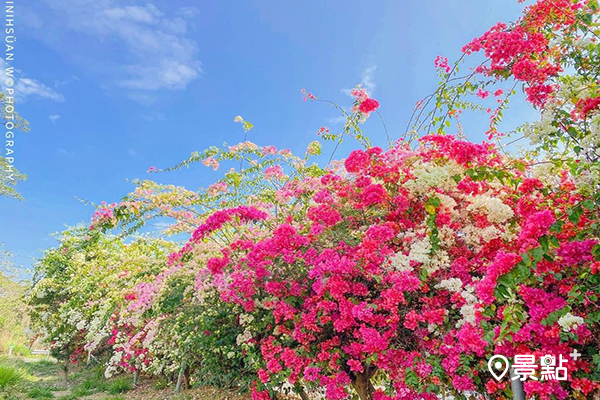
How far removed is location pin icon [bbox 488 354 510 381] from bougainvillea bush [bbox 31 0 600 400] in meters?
0.04

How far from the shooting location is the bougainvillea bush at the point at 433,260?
178 centimetres

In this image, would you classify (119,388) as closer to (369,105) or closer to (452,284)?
(369,105)

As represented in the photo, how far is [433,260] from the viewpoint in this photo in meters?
2.29

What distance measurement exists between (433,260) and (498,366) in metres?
0.66

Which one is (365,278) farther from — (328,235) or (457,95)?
(457,95)

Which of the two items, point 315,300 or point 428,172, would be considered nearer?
point 428,172

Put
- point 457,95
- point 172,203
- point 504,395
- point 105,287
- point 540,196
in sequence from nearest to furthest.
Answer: point 504,395, point 540,196, point 457,95, point 172,203, point 105,287

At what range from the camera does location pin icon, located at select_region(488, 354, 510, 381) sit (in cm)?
193

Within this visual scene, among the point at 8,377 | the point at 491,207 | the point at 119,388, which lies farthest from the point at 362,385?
the point at 8,377

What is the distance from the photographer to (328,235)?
2.87 meters

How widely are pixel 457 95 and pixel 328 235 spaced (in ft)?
5.72

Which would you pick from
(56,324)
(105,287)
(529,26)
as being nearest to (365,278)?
(529,26)

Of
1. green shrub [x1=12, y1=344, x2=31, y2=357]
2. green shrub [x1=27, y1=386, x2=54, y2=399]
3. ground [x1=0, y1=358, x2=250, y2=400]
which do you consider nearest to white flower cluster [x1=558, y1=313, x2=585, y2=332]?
ground [x1=0, y1=358, x2=250, y2=400]

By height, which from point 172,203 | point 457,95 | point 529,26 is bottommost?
point 172,203
